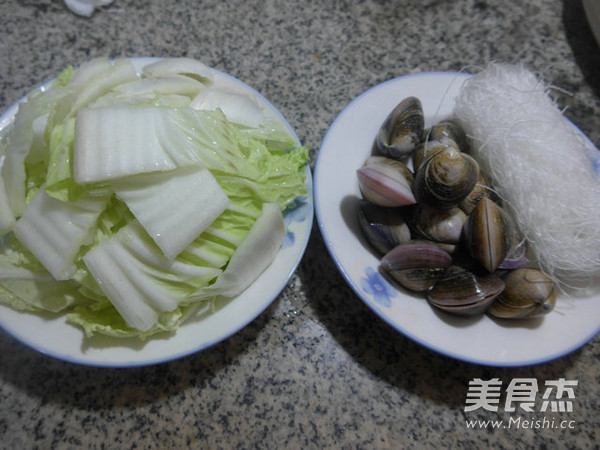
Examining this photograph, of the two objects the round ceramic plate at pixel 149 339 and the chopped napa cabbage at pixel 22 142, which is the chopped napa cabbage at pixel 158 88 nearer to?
the chopped napa cabbage at pixel 22 142

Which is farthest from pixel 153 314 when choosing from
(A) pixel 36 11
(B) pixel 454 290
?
(A) pixel 36 11

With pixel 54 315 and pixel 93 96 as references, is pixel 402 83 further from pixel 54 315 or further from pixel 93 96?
pixel 54 315

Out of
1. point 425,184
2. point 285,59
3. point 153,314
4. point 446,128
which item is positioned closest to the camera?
point 153,314

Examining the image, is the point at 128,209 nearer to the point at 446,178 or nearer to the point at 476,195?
the point at 446,178

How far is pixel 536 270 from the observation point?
929mm

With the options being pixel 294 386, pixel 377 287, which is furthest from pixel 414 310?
pixel 294 386

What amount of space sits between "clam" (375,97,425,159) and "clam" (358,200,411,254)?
17cm

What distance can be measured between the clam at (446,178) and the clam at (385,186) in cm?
4

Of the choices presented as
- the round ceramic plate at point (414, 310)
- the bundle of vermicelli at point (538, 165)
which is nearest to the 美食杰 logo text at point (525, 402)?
the round ceramic plate at point (414, 310)

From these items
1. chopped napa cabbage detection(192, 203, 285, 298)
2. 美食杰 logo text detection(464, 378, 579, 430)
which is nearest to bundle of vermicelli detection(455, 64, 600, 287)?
美食杰 logo text detection(464, 378, 579, 430)

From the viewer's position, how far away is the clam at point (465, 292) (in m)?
0.86

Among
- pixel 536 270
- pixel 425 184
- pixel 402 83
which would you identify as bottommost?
pixel 536 270

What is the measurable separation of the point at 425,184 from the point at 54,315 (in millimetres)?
824

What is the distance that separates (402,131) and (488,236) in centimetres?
34
